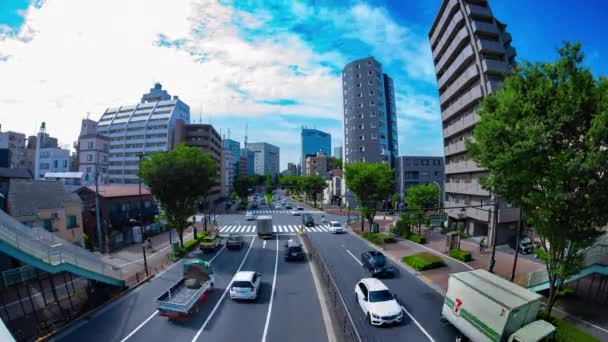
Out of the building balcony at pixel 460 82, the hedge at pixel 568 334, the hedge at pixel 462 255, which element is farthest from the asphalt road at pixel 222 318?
the building balcony at pixel 460 82

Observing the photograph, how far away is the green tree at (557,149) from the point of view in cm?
990

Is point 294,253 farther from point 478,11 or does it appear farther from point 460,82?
point 478,11

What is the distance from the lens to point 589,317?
44.7 feet

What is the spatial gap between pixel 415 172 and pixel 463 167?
33700mm

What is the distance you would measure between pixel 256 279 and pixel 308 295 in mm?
3379

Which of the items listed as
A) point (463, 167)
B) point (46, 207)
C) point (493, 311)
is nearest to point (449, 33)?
point (463, 167)

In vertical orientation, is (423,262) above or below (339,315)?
below

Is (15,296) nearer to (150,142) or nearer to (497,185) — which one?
(497,185)

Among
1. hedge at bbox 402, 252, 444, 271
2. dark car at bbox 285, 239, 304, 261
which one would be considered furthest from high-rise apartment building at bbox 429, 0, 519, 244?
dark car at bbox 285, 239, 304, 261

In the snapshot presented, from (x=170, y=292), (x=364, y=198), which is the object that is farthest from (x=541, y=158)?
(x=364, y=198)

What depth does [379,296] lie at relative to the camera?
14055 millimetres

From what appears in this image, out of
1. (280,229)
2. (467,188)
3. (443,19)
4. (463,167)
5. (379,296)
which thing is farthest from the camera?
(280,229)

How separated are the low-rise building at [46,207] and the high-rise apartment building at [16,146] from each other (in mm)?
67871

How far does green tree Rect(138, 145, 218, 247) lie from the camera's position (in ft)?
84.8
